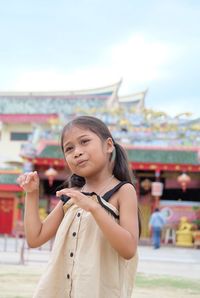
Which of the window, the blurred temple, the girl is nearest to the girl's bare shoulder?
the girl

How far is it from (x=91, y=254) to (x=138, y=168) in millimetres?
17218

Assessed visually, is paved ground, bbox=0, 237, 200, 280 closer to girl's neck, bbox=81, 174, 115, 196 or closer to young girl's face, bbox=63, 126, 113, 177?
girl's neck, bbox=81, 174, 115, 196

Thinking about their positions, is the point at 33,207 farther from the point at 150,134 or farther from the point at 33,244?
the point at 150,134

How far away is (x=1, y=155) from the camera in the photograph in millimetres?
26469

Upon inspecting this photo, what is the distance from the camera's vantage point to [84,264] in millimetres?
1848

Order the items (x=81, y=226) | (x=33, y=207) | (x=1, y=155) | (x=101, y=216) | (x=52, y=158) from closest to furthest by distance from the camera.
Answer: (x=101, y=216), (x=81, y=226), (x=33, y=207), (x=52, y=158), (x=1, y=155)

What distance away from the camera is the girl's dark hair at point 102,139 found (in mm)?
2000

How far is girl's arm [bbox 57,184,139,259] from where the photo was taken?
1.78 metres

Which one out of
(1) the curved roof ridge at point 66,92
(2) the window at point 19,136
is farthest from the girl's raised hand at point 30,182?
(2) the window at point 19,136

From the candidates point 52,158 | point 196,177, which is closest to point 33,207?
point 52,158

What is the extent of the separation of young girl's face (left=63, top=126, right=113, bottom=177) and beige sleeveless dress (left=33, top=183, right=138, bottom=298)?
0.11 meters

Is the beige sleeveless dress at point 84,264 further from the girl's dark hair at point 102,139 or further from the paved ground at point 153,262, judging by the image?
the paved ground at point 153,262

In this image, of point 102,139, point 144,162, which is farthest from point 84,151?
point 144,162

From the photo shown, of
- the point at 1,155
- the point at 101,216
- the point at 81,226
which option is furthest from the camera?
the point at 1,155
